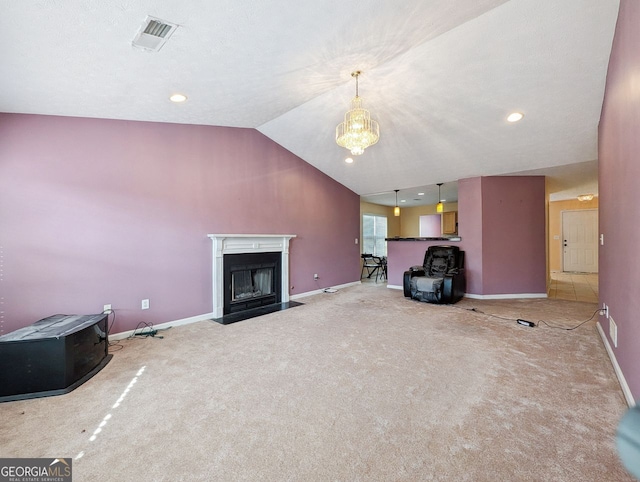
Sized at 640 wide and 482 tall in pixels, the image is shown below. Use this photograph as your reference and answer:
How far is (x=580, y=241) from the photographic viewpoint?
8562 millimetres

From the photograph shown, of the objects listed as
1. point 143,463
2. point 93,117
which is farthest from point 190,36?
point 143,463

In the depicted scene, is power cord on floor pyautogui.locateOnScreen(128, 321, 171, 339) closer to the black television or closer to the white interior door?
the black television

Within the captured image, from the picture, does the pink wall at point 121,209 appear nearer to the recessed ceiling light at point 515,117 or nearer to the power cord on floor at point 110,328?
the power cord on floor at point 110,328

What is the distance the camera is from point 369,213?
9.05 metres

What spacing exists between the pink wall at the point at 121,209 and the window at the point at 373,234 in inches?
182

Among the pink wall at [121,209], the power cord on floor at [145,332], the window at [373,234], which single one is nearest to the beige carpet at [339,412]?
the power cord on floor at [145,332]

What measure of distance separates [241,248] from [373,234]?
5.87 meters

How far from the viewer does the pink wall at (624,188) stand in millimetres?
1751

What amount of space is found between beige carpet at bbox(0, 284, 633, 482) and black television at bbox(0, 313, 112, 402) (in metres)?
0.12

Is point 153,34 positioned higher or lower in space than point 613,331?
higher

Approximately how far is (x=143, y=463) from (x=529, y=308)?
5188mm

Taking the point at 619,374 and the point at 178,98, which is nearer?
the point at 619,374

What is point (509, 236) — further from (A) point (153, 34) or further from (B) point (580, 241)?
(A) point (153, 34)

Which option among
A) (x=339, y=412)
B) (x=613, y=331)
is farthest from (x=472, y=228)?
(x=339, y=412)
